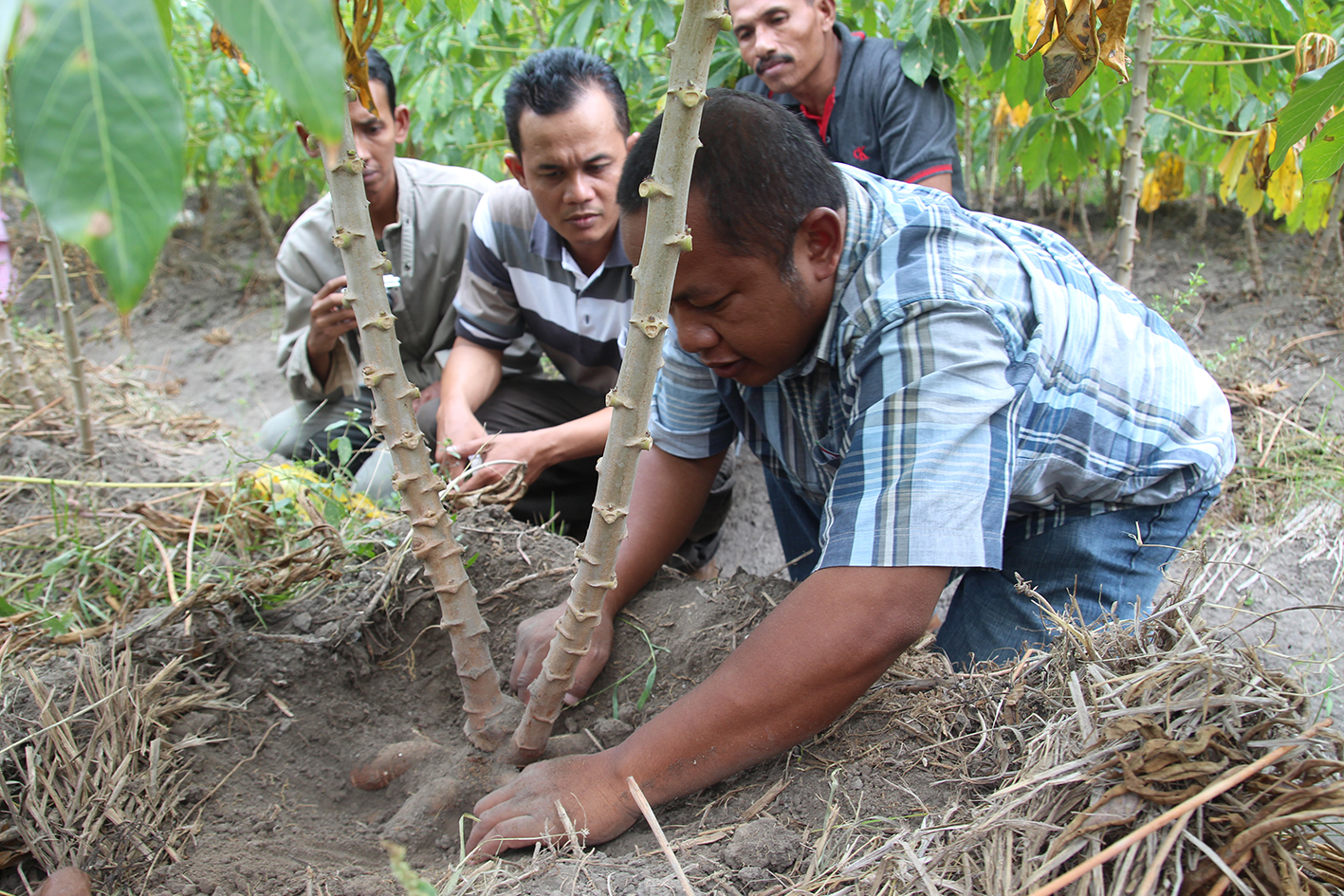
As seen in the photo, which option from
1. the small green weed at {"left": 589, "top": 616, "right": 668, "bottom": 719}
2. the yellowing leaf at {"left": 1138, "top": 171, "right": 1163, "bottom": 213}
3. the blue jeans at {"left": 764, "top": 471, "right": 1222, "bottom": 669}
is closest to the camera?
the small green weed at {"left": 589, "top": 616, "right": 668, "bottom": 719}

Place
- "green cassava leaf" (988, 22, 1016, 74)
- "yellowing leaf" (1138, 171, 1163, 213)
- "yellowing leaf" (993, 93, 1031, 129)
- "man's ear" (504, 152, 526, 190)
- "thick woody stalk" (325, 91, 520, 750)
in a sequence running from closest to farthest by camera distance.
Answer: "thick woody stalk" (325, 91, 520, 750) < "green cassava leaf" (988, 22, 1016, 74) < "man's ear" (504, 152, 526, 190) < "yellowing leaf" (993, 93, 1031, 129) < "yellowing leaf" (1138, 171, 1163, 213)

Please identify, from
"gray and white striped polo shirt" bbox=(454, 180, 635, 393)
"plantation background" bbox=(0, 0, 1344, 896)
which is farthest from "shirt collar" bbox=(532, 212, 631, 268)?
"plantation background" bbox=(0, 0, 1344, 896)

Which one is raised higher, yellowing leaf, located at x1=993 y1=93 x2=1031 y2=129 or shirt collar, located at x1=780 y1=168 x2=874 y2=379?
yellowing leaf, located at x1=993 y1=93 x2=1031 y2=129

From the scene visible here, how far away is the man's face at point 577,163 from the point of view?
2.09 m

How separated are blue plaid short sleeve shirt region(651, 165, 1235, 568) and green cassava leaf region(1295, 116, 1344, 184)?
0.38 metres

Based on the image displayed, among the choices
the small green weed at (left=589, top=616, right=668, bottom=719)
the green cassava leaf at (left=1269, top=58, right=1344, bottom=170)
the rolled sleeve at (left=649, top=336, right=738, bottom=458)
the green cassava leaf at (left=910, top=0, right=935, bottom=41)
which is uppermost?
the green cassava leaf at (left=910, top=0, right=935, bottom=41)

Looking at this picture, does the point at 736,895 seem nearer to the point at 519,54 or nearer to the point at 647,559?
the point at 647,559

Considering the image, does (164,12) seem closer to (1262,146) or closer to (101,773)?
(101,773)

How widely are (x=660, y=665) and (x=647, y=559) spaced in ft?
0.75

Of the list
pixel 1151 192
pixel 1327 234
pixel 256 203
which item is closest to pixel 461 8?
pixel 1327 234

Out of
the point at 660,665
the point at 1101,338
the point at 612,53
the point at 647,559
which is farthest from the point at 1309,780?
the point at 612,53

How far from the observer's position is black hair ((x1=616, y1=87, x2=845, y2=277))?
3.67ft

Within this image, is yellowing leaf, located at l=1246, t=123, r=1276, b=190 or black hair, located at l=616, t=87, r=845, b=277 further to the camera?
yellowing leaf, located at l=1246, t=123, r=1276, b=190

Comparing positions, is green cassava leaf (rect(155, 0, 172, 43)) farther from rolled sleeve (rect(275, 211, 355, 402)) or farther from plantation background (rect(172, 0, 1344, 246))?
rolled sleeve (rect(275, 211, 355, 402))
